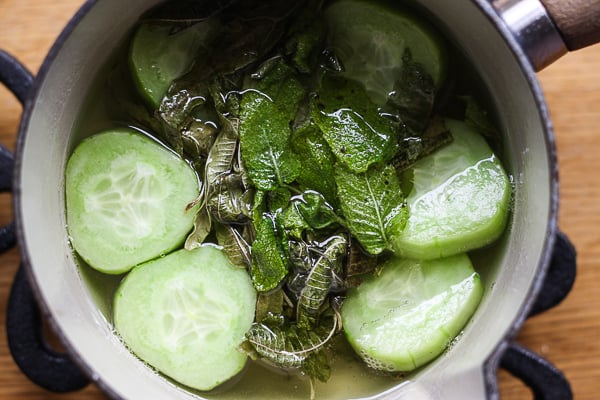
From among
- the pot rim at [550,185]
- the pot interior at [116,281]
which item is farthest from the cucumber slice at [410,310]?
the pot rim at [550,185]

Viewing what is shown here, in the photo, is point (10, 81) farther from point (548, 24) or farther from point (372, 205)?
point (548, 24)

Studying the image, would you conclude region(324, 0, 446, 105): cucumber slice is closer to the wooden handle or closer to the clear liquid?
the clear liquid

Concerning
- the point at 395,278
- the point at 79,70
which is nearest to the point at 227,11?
the point at 79,70

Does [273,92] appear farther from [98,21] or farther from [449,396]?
[449,396]

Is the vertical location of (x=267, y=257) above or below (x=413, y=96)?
below

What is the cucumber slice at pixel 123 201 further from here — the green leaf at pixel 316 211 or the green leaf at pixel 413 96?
the green leaf at pixel 413 96

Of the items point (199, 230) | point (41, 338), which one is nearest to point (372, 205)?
point (199, 230)

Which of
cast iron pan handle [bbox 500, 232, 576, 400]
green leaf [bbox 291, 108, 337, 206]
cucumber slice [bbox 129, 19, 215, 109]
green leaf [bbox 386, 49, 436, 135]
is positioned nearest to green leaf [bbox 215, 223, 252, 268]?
green leaf [bbox 291, 108, 337, 206]
